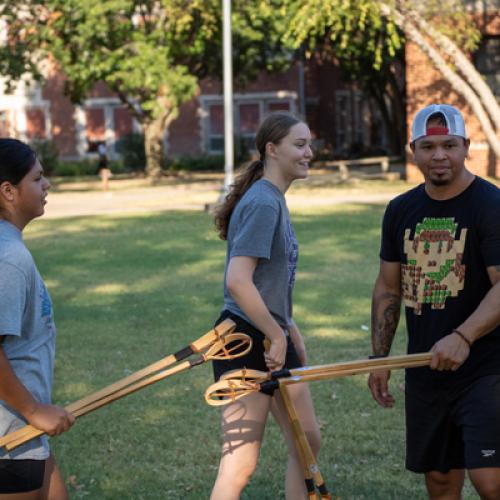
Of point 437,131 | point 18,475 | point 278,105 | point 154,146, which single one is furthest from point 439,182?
point 278,105

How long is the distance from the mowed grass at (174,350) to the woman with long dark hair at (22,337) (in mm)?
2057

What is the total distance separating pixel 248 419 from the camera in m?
4.20

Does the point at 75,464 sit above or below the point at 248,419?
below

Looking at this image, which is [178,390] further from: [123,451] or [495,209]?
[495,209]

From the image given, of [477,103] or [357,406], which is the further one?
[477,103]

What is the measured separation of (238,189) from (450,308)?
1.05m

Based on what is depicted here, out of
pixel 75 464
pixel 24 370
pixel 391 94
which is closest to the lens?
pixel 24 370

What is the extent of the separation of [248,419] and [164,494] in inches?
56.4

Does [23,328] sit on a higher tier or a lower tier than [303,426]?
higher

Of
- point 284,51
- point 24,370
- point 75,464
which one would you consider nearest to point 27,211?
point 24,370

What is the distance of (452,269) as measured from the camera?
4.02 meters

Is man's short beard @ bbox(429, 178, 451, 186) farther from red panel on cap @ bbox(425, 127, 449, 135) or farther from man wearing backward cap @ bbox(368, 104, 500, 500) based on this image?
red panel on cap @ bbox(425, 127, 449, 135)

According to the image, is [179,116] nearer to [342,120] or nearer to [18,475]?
[342,120]

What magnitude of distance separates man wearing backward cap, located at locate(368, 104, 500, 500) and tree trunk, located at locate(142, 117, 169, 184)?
103ft
